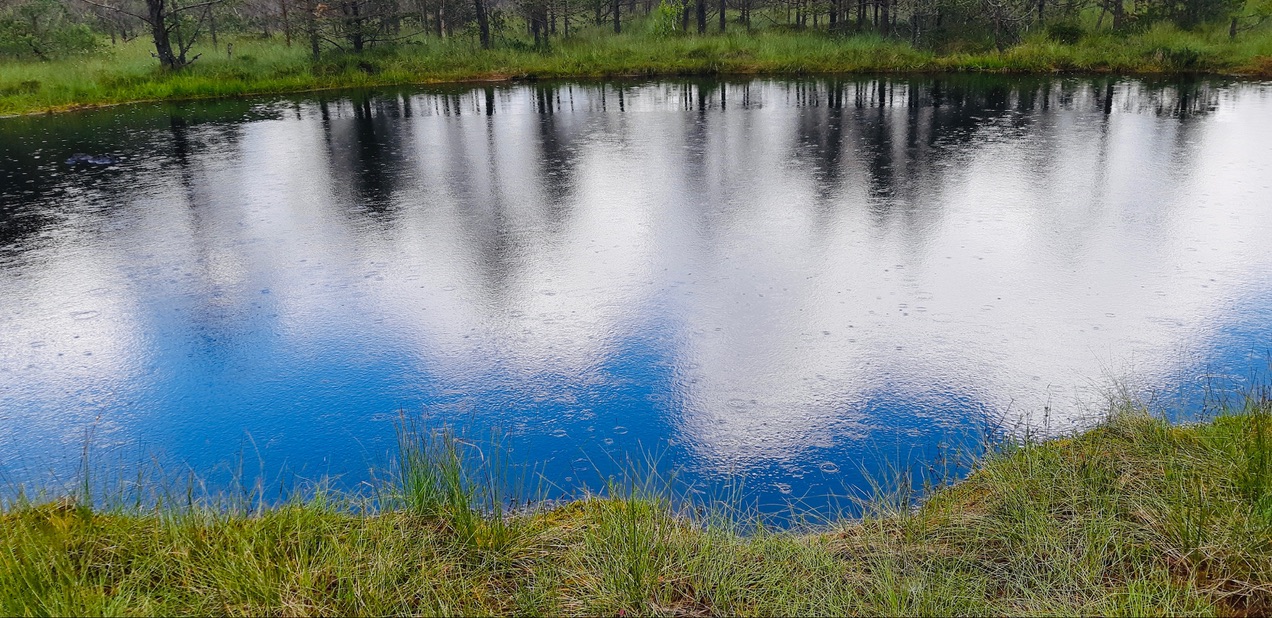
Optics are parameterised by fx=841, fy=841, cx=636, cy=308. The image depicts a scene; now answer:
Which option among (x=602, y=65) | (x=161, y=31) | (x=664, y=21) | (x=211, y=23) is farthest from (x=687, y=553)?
(x=211, y=23)

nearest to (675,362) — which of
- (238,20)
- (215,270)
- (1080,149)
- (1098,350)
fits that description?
(1098,350)

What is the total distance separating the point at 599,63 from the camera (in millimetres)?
18281

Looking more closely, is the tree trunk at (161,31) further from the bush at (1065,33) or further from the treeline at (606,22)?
the bush at (1065,33)

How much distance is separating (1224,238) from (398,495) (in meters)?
6.20

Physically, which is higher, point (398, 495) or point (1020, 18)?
point (1020, 18)

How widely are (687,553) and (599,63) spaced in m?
16.7

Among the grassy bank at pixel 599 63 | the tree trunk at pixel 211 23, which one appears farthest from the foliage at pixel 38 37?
the tree trunk at pixel 211 23

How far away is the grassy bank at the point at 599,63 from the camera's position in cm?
1513

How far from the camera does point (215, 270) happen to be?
624cm

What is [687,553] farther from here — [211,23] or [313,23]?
[211,23]

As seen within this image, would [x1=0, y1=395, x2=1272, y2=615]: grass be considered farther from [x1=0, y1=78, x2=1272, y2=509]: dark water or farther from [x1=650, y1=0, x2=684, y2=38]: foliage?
[x1=650, y1=0, x2=684, y2=38]: foliage

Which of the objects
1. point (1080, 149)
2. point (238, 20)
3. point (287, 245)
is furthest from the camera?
point (238, 20)

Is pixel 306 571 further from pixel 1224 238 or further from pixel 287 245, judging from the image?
pixel 1224 238

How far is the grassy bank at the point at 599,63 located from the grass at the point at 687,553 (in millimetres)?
14797
